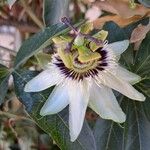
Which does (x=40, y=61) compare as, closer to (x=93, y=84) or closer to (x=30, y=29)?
(x=93, y=84)

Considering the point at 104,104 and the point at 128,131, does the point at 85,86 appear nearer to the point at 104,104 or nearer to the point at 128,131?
the point at 104,104

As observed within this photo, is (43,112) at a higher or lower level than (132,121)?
higher

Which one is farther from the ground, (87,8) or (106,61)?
(106,61)

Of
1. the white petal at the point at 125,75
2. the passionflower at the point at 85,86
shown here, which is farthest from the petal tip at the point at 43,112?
the white petal at the point at 125,75

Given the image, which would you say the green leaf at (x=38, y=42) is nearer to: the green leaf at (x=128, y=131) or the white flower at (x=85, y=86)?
the white flower at (x=85, y=86)

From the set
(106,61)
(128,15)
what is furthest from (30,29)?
(106,61)

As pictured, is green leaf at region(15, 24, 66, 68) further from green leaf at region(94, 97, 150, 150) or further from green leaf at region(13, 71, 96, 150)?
green leaf at region(94, 97, 150, 150)

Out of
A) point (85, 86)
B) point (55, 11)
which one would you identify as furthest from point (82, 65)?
point (55, 11)
